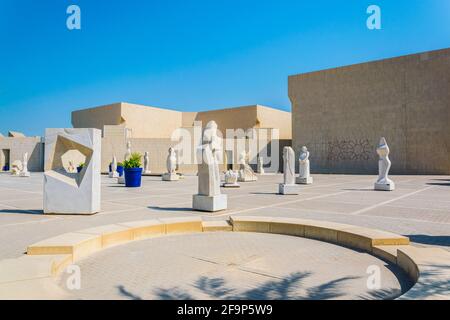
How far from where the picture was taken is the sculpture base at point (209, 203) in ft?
26.8

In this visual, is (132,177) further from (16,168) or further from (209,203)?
(16,168)

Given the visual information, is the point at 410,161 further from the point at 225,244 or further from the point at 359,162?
the point at 225,244

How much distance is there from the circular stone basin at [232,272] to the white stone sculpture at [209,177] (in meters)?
2.80

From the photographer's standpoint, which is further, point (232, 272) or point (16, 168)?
point (16, 168)

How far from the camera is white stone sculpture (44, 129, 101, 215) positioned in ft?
25.8

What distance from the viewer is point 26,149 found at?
42.8 metres

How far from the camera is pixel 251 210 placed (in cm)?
849

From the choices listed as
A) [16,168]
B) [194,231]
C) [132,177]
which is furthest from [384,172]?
[16,168]

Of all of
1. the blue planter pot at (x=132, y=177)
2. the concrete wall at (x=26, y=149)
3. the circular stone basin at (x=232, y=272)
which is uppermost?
the concrete wall at (x=26, y=149)

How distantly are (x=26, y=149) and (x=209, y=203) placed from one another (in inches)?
1707

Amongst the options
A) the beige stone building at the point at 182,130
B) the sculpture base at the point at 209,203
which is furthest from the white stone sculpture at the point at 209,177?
the beige stone building at the point at 182,130

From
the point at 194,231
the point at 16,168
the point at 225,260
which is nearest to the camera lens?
the point at 225,260

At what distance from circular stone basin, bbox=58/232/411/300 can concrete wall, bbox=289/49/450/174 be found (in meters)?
29.0

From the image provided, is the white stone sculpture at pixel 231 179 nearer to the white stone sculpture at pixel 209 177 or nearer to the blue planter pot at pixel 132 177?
the blue planter pot at pixel 132 177
